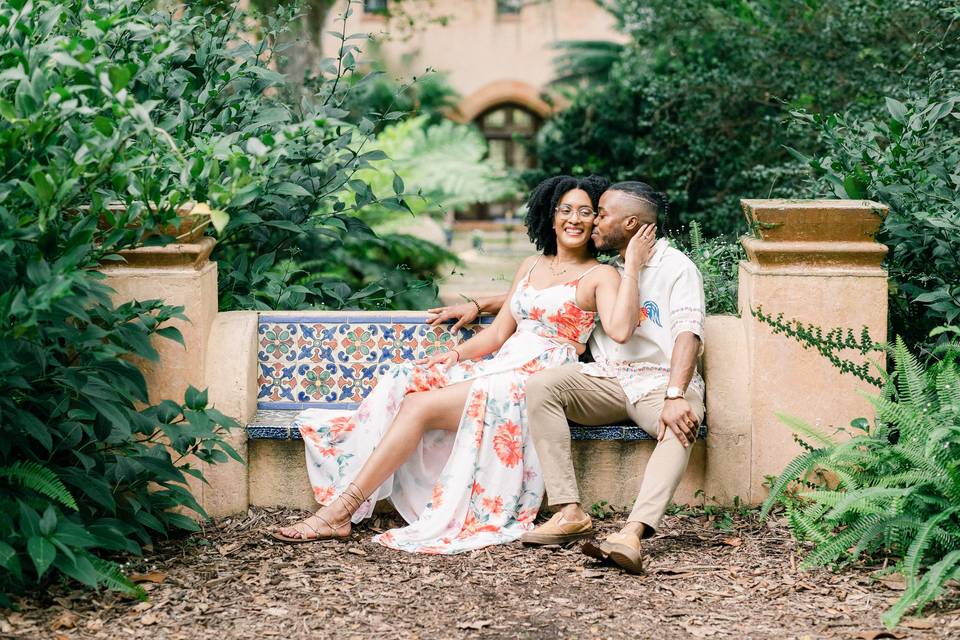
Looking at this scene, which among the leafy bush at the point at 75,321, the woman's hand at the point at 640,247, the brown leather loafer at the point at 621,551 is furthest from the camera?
the woman's hand at the point at 640,247

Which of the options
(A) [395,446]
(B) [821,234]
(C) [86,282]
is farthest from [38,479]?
(B) [821,234]

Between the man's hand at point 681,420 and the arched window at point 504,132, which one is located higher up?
the arched window at point 504,132

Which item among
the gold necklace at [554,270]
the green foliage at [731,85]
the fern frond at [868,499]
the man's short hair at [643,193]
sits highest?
the green foliage at [731,85]

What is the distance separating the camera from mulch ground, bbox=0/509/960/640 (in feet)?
11.8

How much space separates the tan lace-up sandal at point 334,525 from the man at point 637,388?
2.34 ft

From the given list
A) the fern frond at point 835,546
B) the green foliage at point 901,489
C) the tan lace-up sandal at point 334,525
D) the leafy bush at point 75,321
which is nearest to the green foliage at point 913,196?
the green foliage at point 901,489

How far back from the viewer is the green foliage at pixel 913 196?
187 inches

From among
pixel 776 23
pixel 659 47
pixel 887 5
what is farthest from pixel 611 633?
pixel 659 47

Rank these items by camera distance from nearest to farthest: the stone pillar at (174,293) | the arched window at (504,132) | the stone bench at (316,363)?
the stone pillar at (174,293) → the stone bench at (316,363) → the arched window at (504,132)

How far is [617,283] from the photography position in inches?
188

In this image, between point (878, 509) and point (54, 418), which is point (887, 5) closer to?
point (878, 509)

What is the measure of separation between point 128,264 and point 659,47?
7.74 meters

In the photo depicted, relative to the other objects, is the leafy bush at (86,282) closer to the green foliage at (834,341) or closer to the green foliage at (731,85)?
the green foliage at (834,341)

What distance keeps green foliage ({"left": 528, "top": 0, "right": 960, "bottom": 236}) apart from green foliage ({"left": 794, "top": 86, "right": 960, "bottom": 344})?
9.74ft
